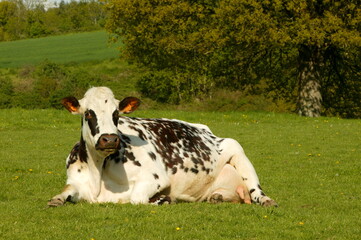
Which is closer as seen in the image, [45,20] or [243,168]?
[243,168]

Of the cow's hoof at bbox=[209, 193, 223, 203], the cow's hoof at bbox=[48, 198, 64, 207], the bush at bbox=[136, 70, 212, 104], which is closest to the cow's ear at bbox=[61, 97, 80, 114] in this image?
the cow's hoof at bbox=[48, 198, 64, 207]

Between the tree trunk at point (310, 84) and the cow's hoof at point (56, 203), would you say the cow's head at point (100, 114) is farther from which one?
the tree trunk at point (310, 84)

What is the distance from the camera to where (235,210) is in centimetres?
855

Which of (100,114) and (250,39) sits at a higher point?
(100,114)

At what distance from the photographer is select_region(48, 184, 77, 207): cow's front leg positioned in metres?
8.31

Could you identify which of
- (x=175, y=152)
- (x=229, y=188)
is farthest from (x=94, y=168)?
(x=229, y=188)

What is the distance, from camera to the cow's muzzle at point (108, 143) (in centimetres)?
801

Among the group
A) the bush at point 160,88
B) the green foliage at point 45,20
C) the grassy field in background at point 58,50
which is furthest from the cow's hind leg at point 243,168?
the green foliage at point 45,20

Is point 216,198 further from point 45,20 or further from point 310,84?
point 45,20

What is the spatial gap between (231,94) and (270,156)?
116 feet

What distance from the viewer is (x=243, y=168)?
10070mm

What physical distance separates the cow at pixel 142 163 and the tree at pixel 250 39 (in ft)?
78.5

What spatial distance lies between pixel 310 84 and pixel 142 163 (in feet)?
104

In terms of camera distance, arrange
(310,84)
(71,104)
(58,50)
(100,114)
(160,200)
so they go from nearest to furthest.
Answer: (100,114), (71,104), (160,200), (310,84), (58,50)
